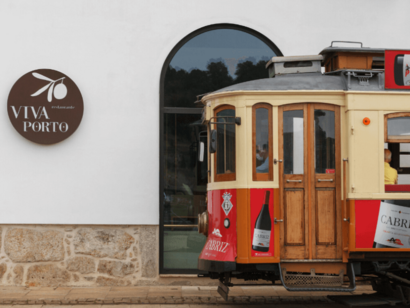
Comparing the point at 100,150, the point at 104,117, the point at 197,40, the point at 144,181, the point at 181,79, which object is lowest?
the point at 144,181

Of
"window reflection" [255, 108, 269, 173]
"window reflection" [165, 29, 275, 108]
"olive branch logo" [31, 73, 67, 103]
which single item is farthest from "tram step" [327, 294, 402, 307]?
"olive branch logo" [31, 73, 67, 103]

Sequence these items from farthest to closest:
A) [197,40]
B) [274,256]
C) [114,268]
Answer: [197,40] < [114,268] < [274,256]

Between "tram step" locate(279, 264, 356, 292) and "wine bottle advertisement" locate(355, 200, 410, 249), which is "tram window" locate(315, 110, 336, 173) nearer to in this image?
"wine bottle advertisement" locate(355, 200, 410, 249)

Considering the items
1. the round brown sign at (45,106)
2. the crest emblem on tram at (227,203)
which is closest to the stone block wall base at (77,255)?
the round brown sign at (45,106)

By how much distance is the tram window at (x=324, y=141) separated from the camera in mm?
6395

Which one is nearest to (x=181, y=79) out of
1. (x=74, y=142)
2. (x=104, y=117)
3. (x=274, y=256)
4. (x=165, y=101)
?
(x=165, y=101)

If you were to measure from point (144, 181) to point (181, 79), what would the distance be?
76.5 inches

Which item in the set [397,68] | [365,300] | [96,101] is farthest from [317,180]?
[96,101]

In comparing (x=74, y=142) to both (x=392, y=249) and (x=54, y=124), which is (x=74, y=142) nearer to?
(x=54, y=124)

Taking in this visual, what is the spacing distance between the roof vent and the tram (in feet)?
1.67

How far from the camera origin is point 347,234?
6.26 meters

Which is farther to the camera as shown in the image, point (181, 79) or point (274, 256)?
point (181, 79)

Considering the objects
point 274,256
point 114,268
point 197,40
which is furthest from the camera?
point 197,40

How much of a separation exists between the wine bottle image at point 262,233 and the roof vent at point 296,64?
209 cm
